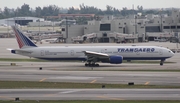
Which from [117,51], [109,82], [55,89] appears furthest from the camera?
A: [117,51]

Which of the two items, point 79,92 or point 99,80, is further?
point 99,80

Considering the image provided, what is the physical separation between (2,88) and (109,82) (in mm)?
10821

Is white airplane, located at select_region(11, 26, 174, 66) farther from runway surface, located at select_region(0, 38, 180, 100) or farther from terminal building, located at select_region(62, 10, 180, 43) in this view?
terminal building, located at select_region(62, 10, 180, 43)

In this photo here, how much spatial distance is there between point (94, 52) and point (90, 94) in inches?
1181

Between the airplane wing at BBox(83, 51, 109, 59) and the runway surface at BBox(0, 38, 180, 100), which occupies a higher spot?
the airplane wing at BBox(83, 51, 109, 59)

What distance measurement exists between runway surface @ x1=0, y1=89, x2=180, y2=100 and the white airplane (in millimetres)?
26436

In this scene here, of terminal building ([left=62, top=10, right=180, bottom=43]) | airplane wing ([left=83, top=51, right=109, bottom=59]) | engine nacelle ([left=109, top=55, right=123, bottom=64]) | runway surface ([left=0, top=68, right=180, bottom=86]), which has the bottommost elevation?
runway surface ([left=0, top=68, right=180, bottom=86])

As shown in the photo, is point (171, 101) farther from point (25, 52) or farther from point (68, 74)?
point (25, 52)

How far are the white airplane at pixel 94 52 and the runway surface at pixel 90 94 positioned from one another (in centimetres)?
2644

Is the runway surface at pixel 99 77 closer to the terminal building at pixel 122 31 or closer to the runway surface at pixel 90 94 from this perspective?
the runway surface at pixel 90 94

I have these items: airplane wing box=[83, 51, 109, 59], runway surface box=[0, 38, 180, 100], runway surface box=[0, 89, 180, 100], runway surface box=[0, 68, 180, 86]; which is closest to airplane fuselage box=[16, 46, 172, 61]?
airplane wing box=[83, 51, 109, 59]

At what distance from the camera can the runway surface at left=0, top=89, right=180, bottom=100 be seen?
3753 cm

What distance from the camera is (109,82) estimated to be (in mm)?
47656

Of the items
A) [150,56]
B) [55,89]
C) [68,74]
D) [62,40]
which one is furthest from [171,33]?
[55,89]
